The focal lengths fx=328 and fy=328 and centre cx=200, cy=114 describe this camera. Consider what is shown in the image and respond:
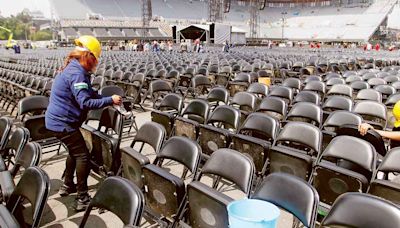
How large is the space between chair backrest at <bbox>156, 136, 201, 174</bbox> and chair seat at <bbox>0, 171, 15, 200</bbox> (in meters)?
1.35

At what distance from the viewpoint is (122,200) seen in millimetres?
2326

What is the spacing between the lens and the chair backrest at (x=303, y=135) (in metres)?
3.61

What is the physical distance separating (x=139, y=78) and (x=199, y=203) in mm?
7015

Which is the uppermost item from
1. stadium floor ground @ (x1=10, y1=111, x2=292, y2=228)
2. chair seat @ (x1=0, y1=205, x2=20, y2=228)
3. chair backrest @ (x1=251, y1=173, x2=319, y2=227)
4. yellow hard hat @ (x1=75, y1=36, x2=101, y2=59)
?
yellow hard hat @ (x1=75, y1=36, x2=101, y2=59)

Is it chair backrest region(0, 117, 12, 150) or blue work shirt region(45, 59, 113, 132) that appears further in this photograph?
chair backrest region(0, 117, 12, 150)

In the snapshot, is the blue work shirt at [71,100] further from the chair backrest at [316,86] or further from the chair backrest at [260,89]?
the chair backrest at [316,86]

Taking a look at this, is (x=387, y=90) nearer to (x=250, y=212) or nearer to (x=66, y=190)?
(x=250, y=212)

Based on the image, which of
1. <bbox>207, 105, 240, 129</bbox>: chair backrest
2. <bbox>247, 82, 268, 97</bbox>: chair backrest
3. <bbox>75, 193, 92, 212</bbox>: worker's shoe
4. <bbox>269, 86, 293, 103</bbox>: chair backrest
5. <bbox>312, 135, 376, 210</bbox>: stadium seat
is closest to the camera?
<bbox>312, 135, 376, 210</bbox>: stadium seat

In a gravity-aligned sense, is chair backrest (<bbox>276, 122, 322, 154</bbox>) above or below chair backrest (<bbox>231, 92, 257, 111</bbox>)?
below

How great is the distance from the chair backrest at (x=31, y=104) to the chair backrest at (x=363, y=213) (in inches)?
185

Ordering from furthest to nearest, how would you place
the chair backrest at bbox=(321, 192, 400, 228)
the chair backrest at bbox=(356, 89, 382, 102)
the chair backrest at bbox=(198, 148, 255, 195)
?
the chair backrest at bbox=(356, 89, 382, 102) < the chair backrest at bbox=(198, 148, 255, 195) < the chair backrest at bbox=(321, 192, 400, 228)

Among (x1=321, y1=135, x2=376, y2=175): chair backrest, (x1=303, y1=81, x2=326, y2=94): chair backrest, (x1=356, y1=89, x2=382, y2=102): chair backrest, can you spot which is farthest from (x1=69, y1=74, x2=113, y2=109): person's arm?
(x1=303, y1=81, x2=326, y2=94): chair backrest

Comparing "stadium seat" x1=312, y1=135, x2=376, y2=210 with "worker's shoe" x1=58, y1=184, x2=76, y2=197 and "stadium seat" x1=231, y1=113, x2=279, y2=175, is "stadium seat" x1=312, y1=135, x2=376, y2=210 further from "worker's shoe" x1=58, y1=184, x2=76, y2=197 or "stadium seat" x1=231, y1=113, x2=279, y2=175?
"worker's shoe" x1=58, y1=184, x2=76, y2=197

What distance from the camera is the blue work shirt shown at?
329 cm
